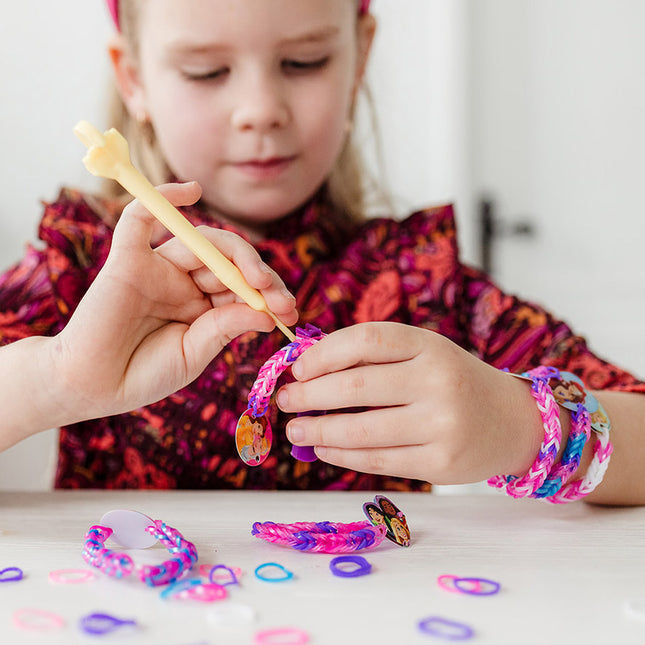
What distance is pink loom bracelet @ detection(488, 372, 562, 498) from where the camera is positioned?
1.66 feet

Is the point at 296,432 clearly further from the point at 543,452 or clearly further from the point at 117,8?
the point at 117,8

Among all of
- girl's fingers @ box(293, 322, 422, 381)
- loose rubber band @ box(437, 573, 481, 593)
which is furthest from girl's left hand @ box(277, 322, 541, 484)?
loose rubber band @ box(437, 573, 481, 593)

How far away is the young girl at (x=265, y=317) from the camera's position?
1.57 feet

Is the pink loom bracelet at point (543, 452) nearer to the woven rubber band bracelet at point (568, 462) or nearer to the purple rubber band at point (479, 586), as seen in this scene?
the woven rubber band bracelet at point (568, 462)

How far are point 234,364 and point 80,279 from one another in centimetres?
18

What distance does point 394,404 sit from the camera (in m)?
0.48

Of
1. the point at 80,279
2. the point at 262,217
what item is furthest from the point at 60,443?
the point at 262,217

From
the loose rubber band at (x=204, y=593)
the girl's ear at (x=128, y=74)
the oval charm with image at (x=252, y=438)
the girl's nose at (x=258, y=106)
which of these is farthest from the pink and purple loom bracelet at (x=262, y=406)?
the girl's ear at (x=128, y=74)

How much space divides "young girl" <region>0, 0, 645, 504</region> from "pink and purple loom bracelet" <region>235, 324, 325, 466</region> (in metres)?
0.01

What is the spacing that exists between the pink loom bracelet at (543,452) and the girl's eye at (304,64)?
0.39 meters

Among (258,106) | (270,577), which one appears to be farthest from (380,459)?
(258,106)

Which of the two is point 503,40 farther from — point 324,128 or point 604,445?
point 604,445

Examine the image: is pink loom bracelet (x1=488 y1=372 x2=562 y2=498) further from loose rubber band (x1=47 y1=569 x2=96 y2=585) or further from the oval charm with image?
loose rubber band (x1=47 y1=569 x2=96 y2=585)

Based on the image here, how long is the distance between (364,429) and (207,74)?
405 mm
